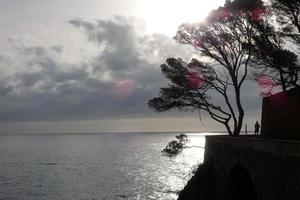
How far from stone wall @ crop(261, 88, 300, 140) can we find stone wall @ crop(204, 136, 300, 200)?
2.55 metres

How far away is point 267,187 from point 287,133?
6.07 m

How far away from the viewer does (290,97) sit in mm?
27031

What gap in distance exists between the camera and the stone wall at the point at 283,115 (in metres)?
26.6

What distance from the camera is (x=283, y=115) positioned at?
91.3ft

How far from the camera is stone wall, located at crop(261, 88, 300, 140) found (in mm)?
26606

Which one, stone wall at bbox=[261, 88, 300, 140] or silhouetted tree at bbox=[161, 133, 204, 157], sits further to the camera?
silhouetted tree at bbox=[161, 133, 204, 157]

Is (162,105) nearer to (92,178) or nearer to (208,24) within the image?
(208,24)

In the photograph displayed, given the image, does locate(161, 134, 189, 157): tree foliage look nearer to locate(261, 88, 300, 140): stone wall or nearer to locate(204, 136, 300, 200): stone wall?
locate(204, 136, 300, 200): stone wall

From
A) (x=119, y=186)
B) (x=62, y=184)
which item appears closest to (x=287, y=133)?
(x=119, y=186)

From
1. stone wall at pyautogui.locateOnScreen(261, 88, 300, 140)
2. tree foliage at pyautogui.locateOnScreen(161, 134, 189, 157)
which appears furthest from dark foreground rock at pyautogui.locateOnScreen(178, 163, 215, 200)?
tree foliage at pyautogui.locateOnScreen(161, 134, 189, 157)

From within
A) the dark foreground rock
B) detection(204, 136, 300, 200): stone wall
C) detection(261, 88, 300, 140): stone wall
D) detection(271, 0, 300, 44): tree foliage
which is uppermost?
detection(271, 0, 300, 44): tree foliage

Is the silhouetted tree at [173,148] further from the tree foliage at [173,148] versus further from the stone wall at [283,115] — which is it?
the stone wall at [283,115]

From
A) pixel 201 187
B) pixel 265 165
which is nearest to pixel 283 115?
pixel 265 165

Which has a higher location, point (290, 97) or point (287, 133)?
point (290, 97)
